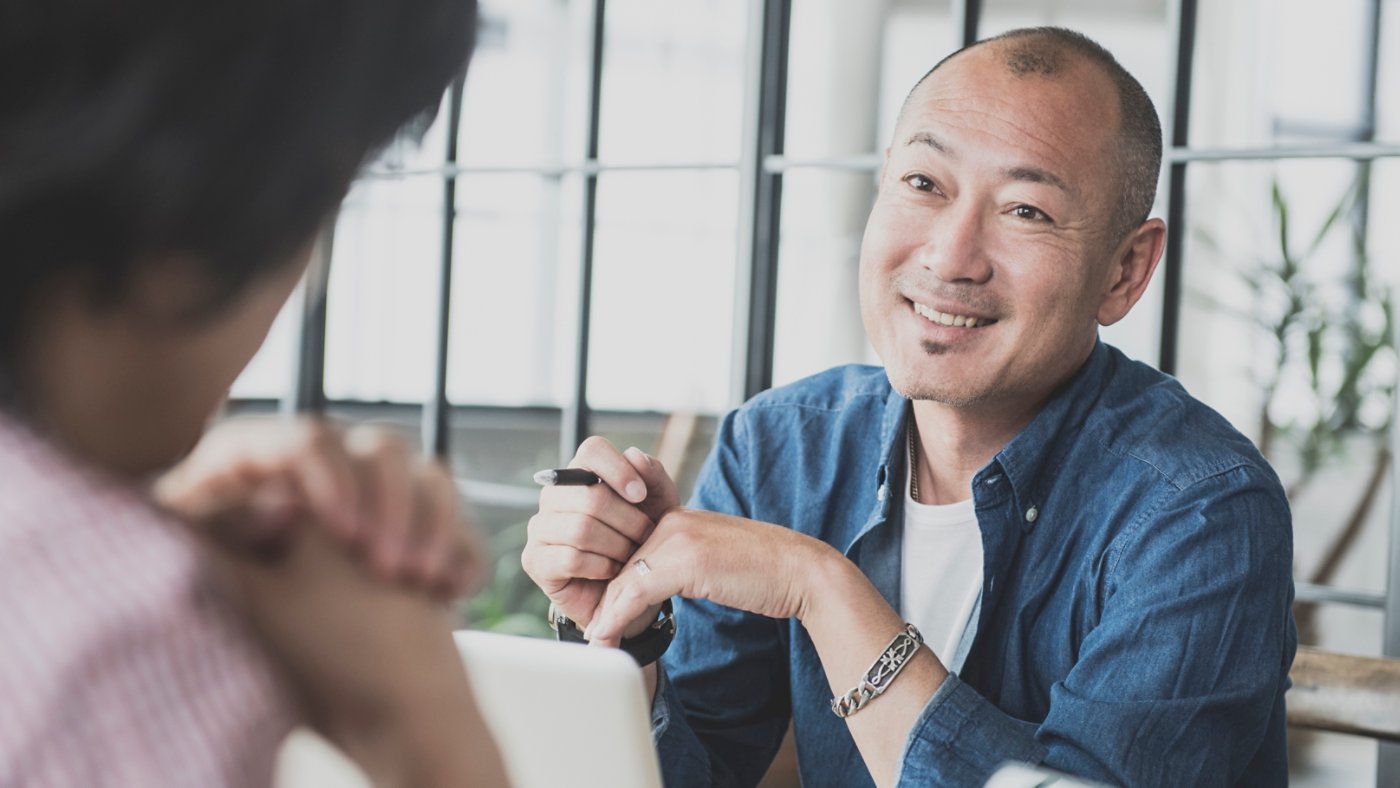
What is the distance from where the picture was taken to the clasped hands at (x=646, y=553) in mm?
1317

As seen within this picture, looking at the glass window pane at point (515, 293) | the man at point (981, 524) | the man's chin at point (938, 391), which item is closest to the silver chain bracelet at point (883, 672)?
the man at point (981, 524)

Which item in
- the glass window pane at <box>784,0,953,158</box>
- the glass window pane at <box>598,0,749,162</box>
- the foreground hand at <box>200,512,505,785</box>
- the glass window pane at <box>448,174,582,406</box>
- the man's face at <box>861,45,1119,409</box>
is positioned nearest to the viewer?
the foreground hand at <box>200,512,505,785</box>

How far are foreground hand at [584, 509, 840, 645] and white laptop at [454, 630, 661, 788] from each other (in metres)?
0.43

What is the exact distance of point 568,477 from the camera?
1.33 metres

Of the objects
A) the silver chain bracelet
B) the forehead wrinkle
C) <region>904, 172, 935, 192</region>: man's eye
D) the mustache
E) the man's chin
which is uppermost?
the forehead wrinkle

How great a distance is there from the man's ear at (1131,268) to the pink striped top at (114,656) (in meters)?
1.38

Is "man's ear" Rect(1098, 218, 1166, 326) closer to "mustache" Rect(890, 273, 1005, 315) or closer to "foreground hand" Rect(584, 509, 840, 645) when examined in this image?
"mustache" Rect(890, 273, 1005, 315)

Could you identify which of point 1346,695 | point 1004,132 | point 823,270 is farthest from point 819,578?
point 823,270

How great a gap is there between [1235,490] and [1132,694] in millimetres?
246

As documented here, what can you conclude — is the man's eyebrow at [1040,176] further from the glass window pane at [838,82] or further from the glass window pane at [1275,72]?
the glass window pane at [1275,72]

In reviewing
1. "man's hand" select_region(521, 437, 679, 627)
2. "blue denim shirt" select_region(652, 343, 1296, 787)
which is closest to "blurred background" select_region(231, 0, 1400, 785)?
"blue denim shirt" select_region(652, 343, 1296, 787)

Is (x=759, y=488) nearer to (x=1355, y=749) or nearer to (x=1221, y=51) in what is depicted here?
(x=1355, y=749)

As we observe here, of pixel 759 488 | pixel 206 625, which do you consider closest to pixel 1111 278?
pixel 759 488

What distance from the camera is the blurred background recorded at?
4164mm
